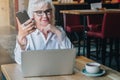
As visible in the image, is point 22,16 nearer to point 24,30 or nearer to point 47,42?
point 24,30

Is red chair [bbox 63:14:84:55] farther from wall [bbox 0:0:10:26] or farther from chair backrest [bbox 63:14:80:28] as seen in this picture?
wall [bbox 0:0:10:26]

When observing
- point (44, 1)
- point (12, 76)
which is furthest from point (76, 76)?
Result: point (44, 1)

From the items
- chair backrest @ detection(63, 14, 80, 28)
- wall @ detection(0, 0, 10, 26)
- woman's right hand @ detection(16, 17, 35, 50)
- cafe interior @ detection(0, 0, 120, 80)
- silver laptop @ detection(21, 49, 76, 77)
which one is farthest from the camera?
wall @ detection(0, 0, 10, 26)

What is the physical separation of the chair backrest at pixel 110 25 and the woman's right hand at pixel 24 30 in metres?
2.45

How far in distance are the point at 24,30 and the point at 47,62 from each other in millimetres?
245

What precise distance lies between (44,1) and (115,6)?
5998 mm

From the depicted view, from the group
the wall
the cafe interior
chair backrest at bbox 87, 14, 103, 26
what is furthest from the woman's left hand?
the wall

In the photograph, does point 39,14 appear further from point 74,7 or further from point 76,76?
point 74,7

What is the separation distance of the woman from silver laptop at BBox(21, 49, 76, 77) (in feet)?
0.51

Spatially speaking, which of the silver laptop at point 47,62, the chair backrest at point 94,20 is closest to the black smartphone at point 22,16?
the silver laptop at point 47,62

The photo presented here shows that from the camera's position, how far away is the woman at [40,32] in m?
1.56

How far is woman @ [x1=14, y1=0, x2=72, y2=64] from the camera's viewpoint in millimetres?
1562

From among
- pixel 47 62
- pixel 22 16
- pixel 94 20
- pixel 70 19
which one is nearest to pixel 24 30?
pixel 22 16

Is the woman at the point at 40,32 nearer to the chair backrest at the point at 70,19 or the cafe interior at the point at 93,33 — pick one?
the cafe interior at the point at 93,33
